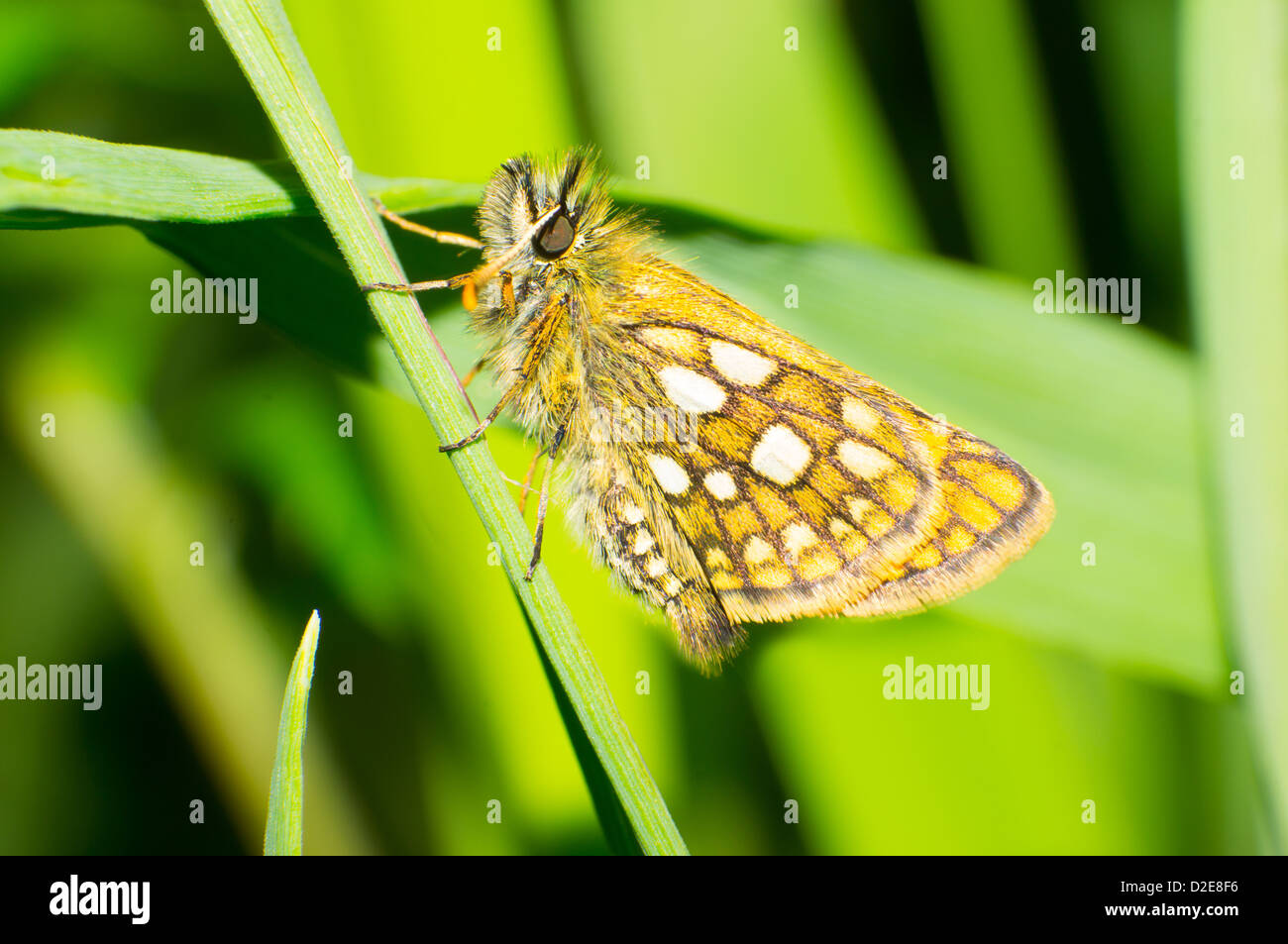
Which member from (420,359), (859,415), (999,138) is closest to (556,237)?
(420,359)

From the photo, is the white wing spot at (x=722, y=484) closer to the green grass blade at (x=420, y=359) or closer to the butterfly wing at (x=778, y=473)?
the butterfly wing at (x=778, y=473)

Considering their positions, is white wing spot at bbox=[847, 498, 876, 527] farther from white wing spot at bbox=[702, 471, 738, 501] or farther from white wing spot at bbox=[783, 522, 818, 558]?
white wing spot at bbox=[702, 471, 738, 501]

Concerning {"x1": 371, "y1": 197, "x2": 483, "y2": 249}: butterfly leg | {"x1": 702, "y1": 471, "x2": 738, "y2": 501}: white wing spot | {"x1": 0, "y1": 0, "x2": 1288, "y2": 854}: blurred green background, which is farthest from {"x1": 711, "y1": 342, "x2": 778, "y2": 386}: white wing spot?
{"x1": 371, "y1": 197, "x2": 483, "y2": 249}: butterfly leg

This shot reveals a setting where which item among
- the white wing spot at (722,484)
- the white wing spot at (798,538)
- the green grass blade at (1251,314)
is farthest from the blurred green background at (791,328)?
the white wing spot at (722,484)

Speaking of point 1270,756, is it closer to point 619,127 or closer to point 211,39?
point 619,127

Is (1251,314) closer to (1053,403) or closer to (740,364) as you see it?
(1053,403)

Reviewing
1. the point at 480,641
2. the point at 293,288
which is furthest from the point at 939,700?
the point at 293,288

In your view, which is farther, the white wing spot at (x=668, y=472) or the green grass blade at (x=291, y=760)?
the white wing spot at (x=668, y=472)
